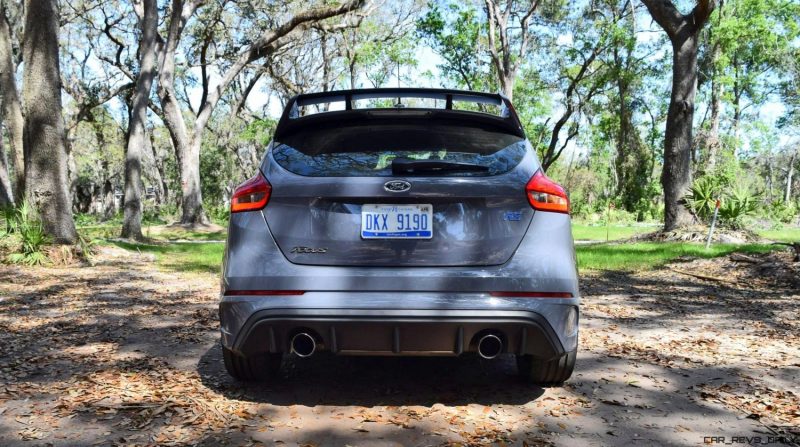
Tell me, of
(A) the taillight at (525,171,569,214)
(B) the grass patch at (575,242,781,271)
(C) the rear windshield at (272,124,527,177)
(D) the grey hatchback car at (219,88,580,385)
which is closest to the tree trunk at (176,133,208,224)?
(B) the grass patch at (575,242,781,271)

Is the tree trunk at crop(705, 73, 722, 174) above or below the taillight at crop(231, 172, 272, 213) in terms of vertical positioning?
above

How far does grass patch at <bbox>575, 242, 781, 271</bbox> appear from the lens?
31.8 ft

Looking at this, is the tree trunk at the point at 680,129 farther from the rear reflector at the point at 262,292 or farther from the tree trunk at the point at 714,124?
the tree trunk at the point at 714,124

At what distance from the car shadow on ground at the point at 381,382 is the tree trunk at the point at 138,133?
11.4m

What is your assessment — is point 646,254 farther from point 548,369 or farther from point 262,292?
point 262,292

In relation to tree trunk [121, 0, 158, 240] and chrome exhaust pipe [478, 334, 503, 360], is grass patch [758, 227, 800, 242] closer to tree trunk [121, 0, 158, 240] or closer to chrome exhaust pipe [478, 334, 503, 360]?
chrome exhaust pipe [478, 334, 503, 360]

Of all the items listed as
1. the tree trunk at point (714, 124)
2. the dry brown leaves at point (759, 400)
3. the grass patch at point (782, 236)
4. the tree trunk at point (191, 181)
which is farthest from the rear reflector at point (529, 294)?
the tree trunk at point (714, 124)

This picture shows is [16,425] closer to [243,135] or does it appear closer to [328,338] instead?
[328,338]

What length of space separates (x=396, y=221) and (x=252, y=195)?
2.52ft

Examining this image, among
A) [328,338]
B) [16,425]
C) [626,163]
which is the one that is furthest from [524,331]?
[626,163]

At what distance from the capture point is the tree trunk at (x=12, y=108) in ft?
40.8

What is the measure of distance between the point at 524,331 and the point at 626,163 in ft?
123

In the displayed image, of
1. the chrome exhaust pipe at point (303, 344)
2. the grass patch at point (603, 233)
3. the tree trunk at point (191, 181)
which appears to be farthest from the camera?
the tree trunk at point (191, 181)

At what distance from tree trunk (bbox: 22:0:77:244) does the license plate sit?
8047 millimetres
